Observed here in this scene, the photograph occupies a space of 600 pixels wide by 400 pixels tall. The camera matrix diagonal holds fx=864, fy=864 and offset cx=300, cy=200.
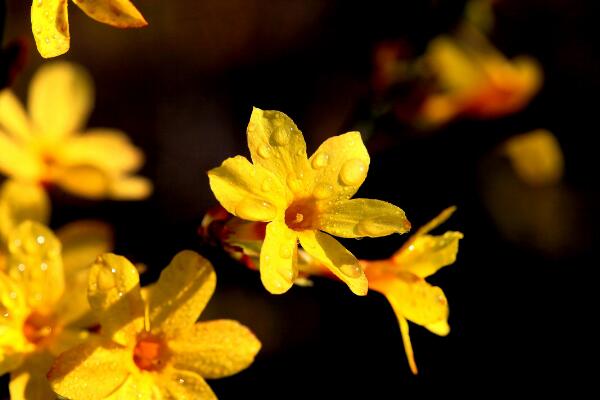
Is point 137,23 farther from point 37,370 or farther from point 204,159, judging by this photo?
point 204,159

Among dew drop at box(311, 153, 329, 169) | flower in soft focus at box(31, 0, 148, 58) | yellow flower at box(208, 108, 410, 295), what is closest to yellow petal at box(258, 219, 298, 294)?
yellow flower at box(208, 108, 410, 295)

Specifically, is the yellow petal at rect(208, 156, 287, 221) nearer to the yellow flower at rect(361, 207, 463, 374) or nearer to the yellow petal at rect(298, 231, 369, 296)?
the yellow petal at rect(298, 231, 369, 296)

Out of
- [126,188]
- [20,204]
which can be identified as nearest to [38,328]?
[20,204]

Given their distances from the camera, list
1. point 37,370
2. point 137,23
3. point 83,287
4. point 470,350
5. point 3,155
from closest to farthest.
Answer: point 137,23 < point 37,370 < point 83,287 < point 3,155 < point 470,350

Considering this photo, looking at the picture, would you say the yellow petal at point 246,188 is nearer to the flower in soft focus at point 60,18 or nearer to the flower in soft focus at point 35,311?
the flower in soft focus at point 60,18

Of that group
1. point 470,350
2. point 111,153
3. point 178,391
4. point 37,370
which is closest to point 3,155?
point 111,153

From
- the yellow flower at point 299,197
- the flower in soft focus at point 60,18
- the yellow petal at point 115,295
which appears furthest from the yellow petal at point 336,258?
the flower in soft focus at point 60,18

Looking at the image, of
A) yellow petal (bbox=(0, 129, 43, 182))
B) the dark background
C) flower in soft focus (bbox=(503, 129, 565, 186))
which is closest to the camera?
yellow petal (bbox=(0, 129, 43, 182))
